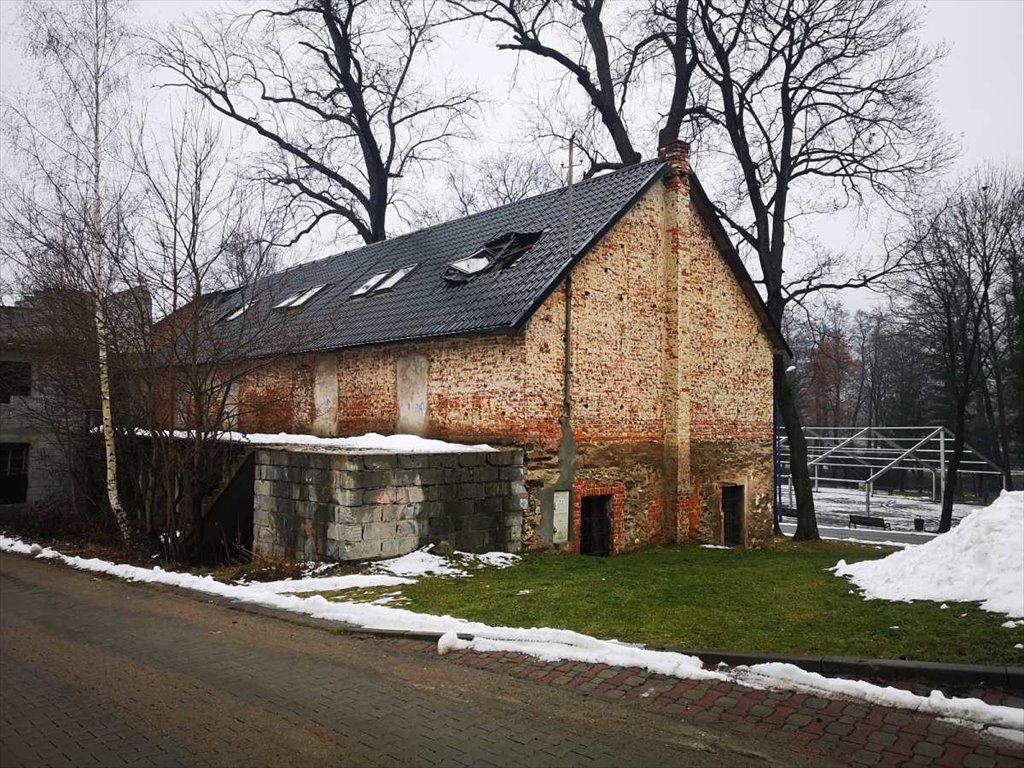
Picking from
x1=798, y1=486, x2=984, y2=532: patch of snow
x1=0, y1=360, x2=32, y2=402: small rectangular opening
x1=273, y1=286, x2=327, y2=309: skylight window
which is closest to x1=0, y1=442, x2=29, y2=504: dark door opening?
x1=0, y1=360, x2=32, y2=402: small rectangular opening

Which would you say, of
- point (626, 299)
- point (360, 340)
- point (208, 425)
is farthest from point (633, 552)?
point (208, 425)

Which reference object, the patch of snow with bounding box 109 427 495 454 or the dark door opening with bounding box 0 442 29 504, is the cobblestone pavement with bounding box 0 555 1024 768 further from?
the dark door opening with bounding box 0 442 29 504

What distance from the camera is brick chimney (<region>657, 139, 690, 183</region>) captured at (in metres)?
15.5

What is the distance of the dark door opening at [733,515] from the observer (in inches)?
674

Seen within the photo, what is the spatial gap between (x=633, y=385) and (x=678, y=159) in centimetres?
487

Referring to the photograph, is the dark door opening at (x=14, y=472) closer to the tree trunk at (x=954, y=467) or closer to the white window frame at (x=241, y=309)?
the white window frame at (x=241, y=309)

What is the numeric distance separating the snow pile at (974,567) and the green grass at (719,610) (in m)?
0.23

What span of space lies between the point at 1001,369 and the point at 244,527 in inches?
1329

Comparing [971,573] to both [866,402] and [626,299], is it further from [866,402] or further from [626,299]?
[866,402]

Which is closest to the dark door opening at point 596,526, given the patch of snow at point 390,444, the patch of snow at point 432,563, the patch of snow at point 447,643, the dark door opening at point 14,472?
the patch of snow at point 390,444

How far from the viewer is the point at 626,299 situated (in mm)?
14539

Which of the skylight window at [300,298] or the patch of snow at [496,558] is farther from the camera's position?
the skylight window at [300,298]

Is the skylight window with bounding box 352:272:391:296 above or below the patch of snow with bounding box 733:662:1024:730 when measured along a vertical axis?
above

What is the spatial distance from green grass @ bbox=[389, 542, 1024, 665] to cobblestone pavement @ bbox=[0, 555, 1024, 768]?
106 centimetres
